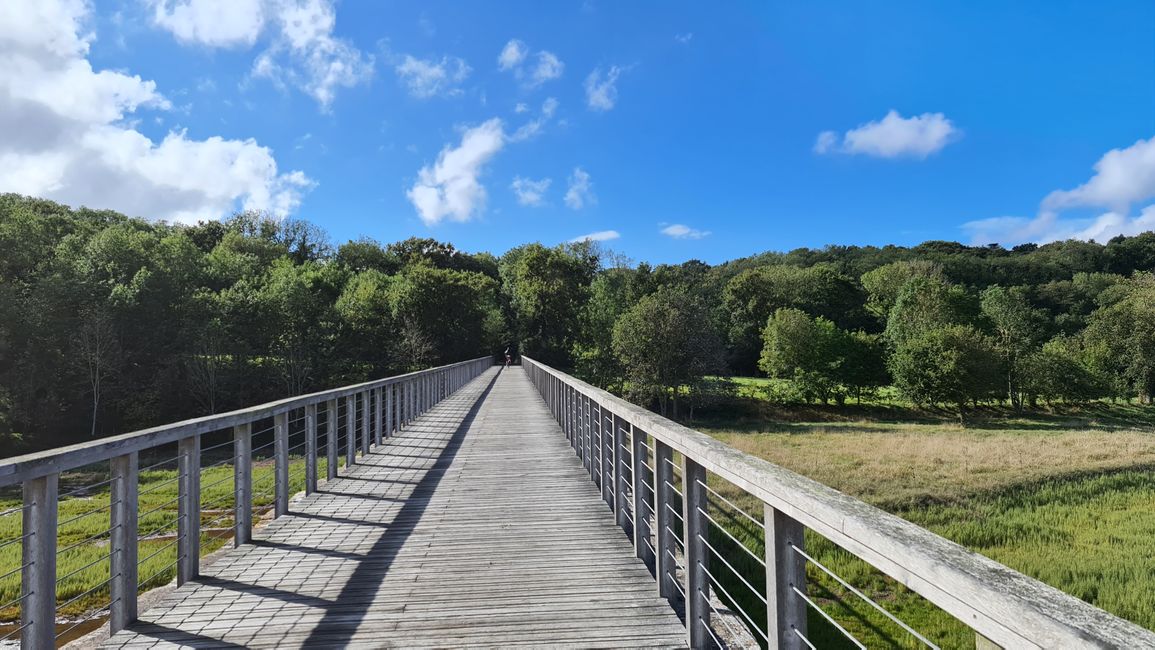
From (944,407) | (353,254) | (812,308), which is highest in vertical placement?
(353,254)

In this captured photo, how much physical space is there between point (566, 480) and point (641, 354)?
110 ft

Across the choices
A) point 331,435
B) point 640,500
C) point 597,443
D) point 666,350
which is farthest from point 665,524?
point 666,350

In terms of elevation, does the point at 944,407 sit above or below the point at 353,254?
below

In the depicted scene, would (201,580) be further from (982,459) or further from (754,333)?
(754,333)

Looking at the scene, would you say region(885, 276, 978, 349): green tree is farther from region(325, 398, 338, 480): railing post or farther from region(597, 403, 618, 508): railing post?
region(325, 398, 338, 480): railing post

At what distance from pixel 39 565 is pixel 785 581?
2.69 metres

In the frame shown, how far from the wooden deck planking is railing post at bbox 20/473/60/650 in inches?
18.3

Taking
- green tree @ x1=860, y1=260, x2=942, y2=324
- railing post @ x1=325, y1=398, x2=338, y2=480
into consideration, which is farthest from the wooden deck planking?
green tree @ x1=860, y1=260, x2=942, y2=324

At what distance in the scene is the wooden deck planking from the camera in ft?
9.02

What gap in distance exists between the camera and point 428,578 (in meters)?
3.44

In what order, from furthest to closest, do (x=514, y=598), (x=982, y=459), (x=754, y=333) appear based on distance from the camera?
(x=754, y=333)
(x=982, y=459)
(x=514, y=598)

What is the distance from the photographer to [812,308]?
6106 centimetres

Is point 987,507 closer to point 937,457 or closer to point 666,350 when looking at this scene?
point 937,457

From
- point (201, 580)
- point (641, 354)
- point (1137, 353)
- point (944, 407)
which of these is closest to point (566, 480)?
point (201, 580)
